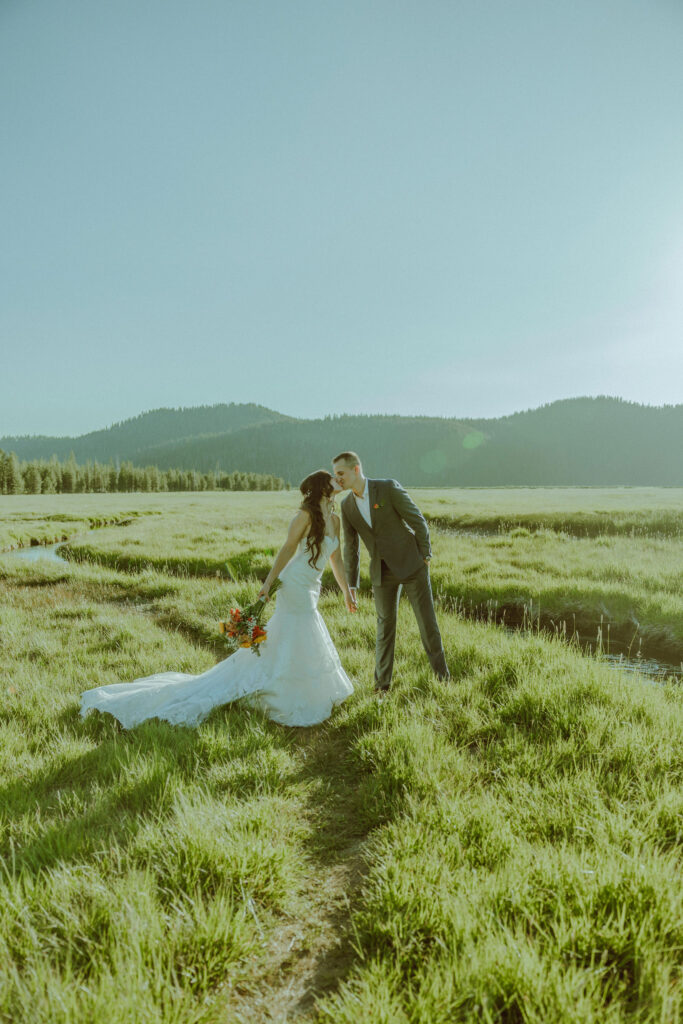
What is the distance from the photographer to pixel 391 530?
20.8ft

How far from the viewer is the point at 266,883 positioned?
314 cm

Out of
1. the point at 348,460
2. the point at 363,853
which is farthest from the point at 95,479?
the point at 363,853

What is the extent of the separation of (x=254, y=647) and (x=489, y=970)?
13.8 feet

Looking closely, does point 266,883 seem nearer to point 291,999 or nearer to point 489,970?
point 291,999

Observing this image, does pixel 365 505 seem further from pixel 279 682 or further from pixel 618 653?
pixel 618 653

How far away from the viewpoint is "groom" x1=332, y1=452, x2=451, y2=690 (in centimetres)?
630

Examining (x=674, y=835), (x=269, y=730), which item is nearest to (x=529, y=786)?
(x=674, y=835)

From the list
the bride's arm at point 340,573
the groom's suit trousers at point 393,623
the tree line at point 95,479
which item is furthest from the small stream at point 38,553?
the tree line at point 95,479

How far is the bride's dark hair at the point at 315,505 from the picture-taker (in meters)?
6.08

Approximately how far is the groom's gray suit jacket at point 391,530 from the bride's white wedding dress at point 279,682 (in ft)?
1.68

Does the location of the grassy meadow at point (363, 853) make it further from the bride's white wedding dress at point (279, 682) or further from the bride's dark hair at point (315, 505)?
the bride's dark hair at point (315, 505)

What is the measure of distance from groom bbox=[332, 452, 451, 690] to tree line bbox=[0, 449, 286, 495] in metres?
119

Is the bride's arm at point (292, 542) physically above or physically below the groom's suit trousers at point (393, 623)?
above

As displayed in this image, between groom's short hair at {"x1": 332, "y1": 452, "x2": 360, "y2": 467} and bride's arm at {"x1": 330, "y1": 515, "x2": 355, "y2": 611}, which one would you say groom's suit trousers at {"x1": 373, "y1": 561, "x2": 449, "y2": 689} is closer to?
bride's arm at {"x1": 330, "y1": 515, "x2": 355, "y2": 611}
